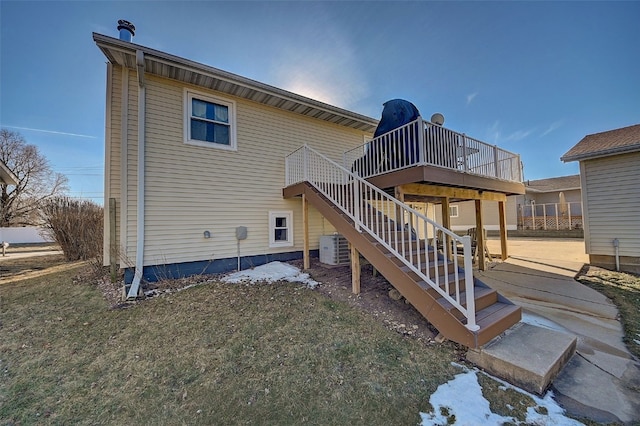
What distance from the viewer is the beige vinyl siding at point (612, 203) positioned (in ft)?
22.8

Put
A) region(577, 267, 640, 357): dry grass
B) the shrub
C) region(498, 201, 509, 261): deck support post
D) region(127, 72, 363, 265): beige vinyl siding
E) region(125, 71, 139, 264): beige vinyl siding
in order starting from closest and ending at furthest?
region(577, 267, 640, 357): dry grass
region(125, 71, 139, 264): beige vinyl siding
region(127, 72, 363, 265): beige vinyl siding
region(498, 201, 509, 261): deck support post
the shrub

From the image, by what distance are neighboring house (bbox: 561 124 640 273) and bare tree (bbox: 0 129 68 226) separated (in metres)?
33.6

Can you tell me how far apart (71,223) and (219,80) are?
28.0ft

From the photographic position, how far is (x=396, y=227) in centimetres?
388

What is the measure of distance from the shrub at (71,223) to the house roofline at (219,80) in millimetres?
6447

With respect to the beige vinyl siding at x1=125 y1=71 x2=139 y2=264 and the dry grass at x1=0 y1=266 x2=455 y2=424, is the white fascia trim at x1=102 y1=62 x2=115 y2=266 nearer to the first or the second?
the beige vinyl siding at x1=125 y1=71 x2=139 y2=264

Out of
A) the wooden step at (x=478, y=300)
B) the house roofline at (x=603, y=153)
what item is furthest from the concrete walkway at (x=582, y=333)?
the house roofline at (x=603, y=153)

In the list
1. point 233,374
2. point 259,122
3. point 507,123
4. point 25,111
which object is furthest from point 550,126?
point 25,111

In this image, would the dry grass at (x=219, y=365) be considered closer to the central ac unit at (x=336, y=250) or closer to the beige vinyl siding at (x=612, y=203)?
the central ac unit at (x=336, y=250)

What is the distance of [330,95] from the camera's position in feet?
30.2

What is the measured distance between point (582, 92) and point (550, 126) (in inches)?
244

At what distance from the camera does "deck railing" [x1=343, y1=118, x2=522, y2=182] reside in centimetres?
536

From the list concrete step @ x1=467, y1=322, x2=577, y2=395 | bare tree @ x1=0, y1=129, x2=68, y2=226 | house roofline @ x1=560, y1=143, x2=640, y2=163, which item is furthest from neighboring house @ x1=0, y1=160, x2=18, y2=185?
house roofline @ x1=560, y1=143, x2=640, y2=163

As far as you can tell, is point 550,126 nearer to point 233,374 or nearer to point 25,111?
point 233,374
